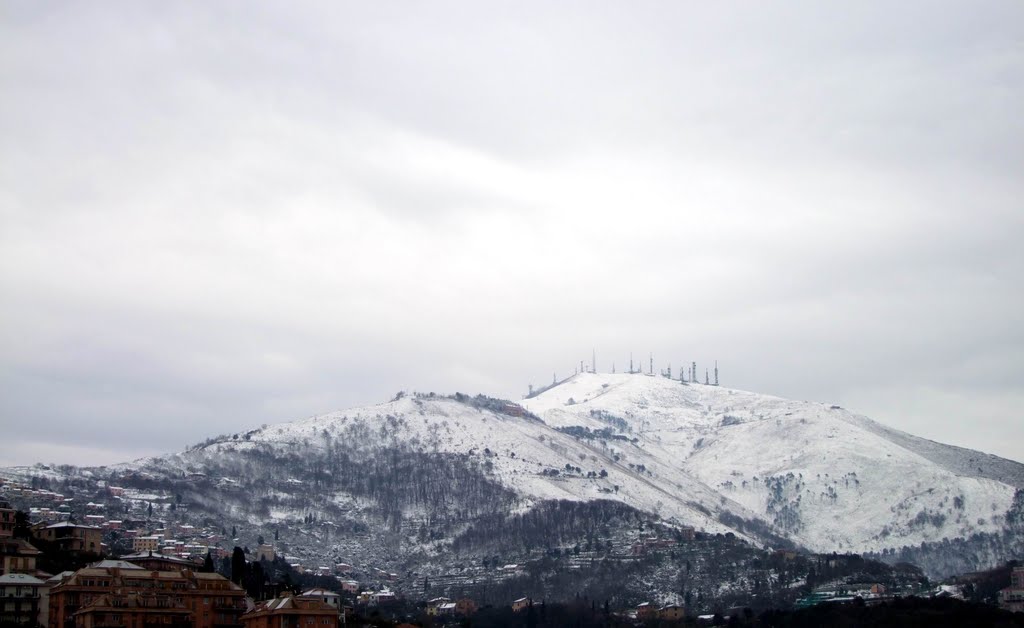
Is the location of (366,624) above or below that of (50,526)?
below

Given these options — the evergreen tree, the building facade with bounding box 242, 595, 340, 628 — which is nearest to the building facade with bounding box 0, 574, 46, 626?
the building facade with bounding box 242, 595, 340, 628

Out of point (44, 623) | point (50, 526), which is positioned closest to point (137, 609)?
point (44, 623)

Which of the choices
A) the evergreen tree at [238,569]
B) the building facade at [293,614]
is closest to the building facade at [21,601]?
the building facade at [293,614]

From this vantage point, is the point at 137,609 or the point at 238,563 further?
the point at 238,563

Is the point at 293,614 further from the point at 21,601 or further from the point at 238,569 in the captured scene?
the point at 238,569

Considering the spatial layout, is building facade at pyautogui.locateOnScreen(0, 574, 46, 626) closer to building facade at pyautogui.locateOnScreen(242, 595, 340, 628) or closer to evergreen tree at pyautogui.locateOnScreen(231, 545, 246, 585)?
building facade at pyautogui.locateOnScreen(242, 595, 340, 628)

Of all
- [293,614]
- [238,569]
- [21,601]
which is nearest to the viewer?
[21,601]

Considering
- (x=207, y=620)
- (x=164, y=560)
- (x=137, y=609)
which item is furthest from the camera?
(x=164, y=560)

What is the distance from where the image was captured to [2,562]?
151 metres

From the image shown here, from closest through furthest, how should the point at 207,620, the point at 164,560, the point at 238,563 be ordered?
the point at 207,620 → the point at 164,560 → the point at 238,563

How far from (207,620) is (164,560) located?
29811mm

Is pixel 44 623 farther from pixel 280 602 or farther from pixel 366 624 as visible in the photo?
pixel 366 624

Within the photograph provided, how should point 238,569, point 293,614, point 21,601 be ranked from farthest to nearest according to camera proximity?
1. point 238,569
2. point 293,614
3. point 21,601

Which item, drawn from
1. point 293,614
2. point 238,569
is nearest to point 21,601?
point 293,614
